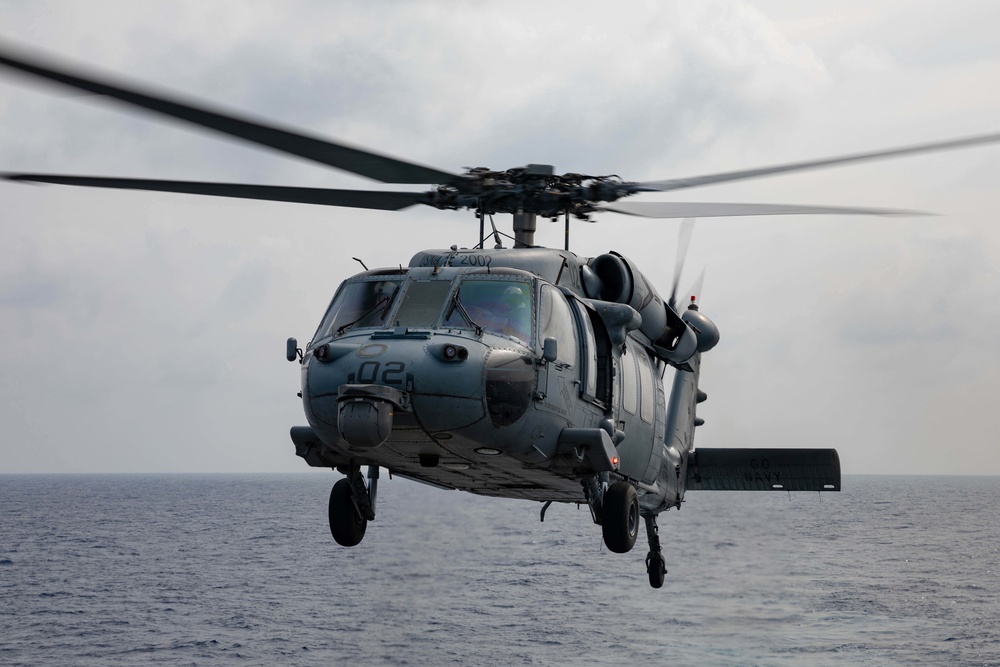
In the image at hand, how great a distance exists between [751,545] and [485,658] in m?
36.9

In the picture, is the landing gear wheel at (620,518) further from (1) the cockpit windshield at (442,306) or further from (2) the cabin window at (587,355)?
(1) the cockpit windshield at (442,306)

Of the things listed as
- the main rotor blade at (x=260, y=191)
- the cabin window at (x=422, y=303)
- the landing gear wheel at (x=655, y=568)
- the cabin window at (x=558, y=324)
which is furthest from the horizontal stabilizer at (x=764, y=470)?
the cabin window at (x=422, y=303)

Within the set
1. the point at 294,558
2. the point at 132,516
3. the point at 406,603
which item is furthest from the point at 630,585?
the point at 132,516

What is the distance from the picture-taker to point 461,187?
13.8 m

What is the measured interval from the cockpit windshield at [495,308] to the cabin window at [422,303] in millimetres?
157

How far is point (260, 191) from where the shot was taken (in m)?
13.0

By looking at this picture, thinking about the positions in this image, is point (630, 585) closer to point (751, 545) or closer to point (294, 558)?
point (751, 545)

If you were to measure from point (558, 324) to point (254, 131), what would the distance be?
4803 millimetres

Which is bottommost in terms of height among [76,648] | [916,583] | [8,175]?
[76,648]

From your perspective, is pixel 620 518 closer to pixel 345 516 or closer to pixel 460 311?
pixel 460 311

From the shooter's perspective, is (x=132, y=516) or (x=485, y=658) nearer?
(x=485, y=658)

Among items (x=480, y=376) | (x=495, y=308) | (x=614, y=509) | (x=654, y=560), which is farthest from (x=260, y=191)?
(x=654, y=560)

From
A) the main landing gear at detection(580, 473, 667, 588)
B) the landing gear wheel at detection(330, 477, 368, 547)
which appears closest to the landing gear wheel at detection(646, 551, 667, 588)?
the main landing gear at detection(580, 473, 667, 588)

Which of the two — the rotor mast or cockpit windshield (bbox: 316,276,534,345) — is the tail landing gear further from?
cockpit windshield (bbox: 316,276,534,345)
